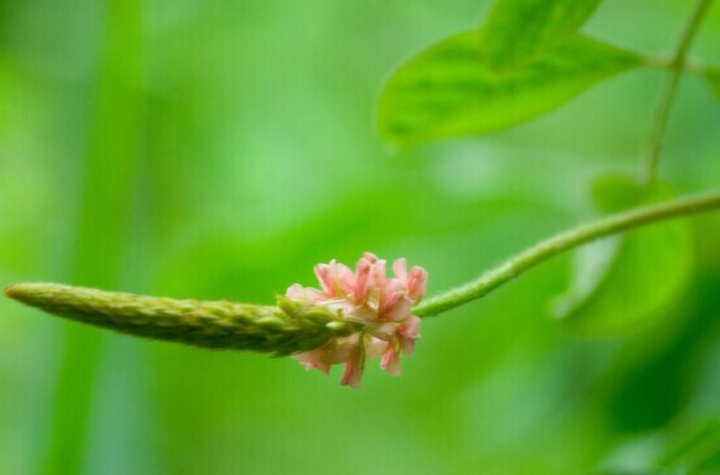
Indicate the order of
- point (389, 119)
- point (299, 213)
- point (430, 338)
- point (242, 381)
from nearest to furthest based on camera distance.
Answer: point (389, 119), point (299, 213), point (430, 338), point (242, 381)

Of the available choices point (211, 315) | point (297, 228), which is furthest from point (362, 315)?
point (297, 228)

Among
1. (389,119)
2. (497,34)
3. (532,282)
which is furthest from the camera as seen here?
(532,282)

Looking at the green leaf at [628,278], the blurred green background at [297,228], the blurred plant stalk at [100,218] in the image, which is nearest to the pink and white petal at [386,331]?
the green leaf at [628,278]

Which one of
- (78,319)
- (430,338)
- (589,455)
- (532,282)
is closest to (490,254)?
(532,282)

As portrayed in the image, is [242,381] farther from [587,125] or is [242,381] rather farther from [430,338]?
[587,125]

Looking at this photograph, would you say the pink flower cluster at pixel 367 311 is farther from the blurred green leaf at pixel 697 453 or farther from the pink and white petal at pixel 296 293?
the blurred green leaf at pixel 697 453

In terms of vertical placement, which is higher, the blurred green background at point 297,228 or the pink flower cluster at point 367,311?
the blurred green background at point 297,228
